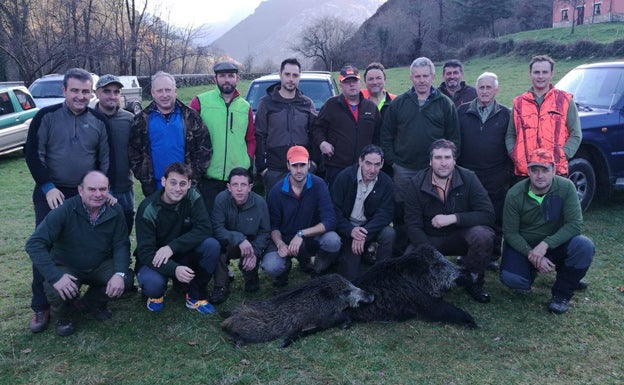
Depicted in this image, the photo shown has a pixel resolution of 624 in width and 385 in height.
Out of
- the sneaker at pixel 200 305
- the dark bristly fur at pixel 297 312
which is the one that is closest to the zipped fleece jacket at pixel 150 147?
the sneaker at pixel 200 305

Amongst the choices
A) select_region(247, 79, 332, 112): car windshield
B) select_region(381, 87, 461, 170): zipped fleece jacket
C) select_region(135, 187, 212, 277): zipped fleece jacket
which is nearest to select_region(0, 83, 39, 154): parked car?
select_region(247, 79, 332, 112): car windshield

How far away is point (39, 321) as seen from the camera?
4.06m

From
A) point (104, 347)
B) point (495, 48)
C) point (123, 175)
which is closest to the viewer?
point (104, 347)

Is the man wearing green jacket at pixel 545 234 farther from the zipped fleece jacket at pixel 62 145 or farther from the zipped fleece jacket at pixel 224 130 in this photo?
the zipped fleece jacket at pixel 62 145

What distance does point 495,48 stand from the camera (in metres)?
34.4

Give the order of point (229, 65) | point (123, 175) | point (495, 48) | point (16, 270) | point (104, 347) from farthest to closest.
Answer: point (495, 48) < point (16, 270) < point (229, 65) < point (123, 175) < point (104, 347)

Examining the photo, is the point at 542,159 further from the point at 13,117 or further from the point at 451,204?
the point at 13,117

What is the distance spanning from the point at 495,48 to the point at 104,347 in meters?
35.9

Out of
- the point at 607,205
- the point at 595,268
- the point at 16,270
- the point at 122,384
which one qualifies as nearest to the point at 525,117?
the point at 595,268

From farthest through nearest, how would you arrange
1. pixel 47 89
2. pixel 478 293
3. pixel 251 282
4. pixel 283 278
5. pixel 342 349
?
pixel 47 89
pixel 283 278
pixel 251 282
pixel 478 293
pixel 342 349

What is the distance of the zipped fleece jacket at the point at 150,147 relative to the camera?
4613 mm

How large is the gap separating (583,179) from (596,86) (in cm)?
149

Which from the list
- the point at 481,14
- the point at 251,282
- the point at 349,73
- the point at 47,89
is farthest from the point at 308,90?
the point at 481,14

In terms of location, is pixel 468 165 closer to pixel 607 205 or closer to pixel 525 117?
pixel 525 117
